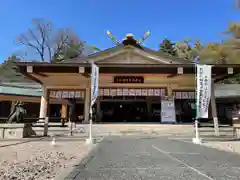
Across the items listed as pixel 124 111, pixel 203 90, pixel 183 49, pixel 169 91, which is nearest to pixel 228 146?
pixel 203 90

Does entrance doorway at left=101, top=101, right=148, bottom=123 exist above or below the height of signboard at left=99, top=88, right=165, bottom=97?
below

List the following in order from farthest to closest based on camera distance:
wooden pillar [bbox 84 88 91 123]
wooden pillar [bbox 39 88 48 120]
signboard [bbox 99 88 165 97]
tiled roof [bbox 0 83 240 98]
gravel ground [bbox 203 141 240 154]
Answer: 1. tiled roof [bbox 0 83 240 98]
2. signboard [bbox 99 88 165 97]
3. wooden pillar [bbox 84 88 91 123]
4. wooden pillar [bbox 39 88 48 120]
5. gravel ground [bbox 203 141 240 154]

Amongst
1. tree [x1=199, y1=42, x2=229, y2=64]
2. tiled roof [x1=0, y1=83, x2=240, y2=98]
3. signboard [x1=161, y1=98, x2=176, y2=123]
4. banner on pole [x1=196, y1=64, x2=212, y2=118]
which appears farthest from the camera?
tree [x1=199, y1=42, x2=229, y2=64]

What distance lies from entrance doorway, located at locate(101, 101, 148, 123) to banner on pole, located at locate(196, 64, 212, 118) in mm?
11130

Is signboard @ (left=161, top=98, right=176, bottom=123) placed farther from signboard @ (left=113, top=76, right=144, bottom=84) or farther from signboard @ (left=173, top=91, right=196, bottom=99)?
signboard @ (left=113, top=76, right=144, bottom=84)

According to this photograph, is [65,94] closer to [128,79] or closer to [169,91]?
[128,79]

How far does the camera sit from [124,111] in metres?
22.6

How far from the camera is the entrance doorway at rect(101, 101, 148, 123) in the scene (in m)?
22.1

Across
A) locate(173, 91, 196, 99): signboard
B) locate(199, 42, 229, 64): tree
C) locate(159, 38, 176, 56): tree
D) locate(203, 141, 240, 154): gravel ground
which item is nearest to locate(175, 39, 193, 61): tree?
locate(159, 38, 176, 56): tree

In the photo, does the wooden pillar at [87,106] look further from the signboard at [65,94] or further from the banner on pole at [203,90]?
the banner on pole at [203,90]

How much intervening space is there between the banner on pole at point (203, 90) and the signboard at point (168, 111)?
6.19 metres

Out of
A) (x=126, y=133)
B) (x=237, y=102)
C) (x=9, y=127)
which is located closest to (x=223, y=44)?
(x=237, y=102)

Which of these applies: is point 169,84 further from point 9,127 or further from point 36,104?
point 36,104

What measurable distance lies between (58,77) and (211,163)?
14484 millimetres
